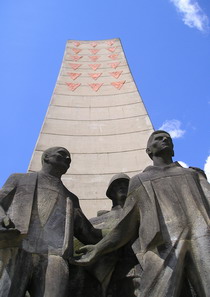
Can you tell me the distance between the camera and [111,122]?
1034cm

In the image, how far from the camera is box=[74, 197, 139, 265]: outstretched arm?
4.47 metres

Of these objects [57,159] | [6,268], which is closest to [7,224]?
[6,268]

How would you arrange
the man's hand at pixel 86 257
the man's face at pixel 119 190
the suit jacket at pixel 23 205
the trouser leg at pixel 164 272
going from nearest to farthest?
the trouser leg at pixel 164 272, the man's hand at pixel 86 257, the suit jacket at pixel 23 205, the man's face at pixel 119 190

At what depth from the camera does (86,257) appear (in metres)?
4.43

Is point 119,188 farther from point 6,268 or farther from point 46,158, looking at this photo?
point 6,268

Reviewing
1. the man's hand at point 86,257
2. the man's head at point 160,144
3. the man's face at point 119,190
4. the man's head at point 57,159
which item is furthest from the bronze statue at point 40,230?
the man's head at point 160,144

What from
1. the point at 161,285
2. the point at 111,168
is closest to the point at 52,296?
the point at 161,285

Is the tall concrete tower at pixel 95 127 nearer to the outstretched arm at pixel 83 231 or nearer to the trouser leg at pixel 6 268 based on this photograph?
the outstretched arm at pixel 83 231

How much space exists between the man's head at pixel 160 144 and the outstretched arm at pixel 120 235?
0.86m

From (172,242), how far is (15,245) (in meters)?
1.56

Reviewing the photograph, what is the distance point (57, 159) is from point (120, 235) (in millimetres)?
1430

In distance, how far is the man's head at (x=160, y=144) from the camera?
5090 millimetres

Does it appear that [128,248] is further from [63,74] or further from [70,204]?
[63,74]

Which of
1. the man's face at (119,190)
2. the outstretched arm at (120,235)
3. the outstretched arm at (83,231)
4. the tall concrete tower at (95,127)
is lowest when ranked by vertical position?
the outstretched arm at (120,235)
